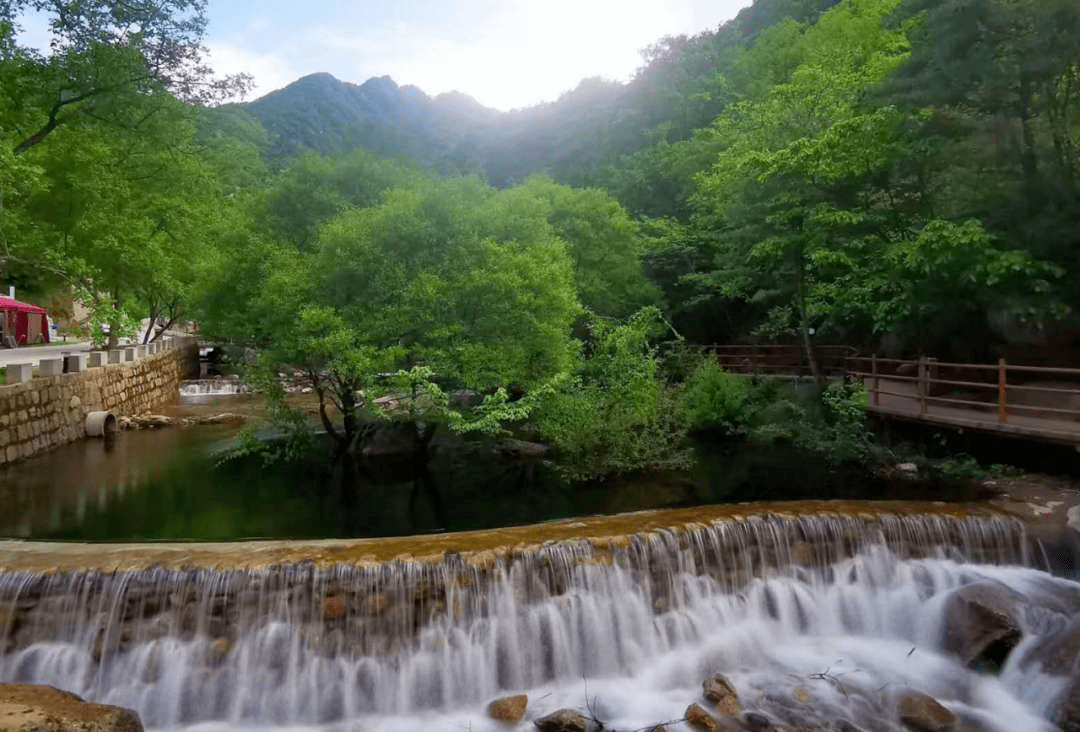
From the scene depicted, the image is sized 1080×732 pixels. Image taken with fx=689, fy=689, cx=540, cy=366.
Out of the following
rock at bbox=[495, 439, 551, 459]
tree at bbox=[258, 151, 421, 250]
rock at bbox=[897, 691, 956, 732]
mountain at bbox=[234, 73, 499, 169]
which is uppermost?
mountain at bbox=[234, 73, 499, 169]

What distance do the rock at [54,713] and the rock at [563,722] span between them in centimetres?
373

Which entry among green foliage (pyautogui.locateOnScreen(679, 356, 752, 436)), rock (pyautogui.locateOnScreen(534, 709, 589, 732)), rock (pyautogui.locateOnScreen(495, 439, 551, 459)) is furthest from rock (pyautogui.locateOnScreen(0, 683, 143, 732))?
green foliage (pyautogui.locateOnScreen(679, 356, 752, 436))

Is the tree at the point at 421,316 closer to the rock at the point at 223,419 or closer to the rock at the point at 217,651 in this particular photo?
the rock at the point at 217,651

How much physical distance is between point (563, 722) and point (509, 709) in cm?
72

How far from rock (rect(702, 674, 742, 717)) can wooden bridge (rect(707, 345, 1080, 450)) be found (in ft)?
24.0

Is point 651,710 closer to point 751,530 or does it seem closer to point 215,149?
point 751,530

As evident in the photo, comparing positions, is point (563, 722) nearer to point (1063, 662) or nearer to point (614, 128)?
point (1063, 662)

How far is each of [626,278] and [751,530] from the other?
1647 cm

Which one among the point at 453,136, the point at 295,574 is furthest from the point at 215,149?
the point at 453,136

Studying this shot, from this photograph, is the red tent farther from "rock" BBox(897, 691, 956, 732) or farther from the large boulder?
the large boulder

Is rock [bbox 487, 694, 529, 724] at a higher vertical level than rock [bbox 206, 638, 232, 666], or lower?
lower

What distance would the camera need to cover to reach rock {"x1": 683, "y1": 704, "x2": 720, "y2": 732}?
275 inches

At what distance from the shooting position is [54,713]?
18.4 feet

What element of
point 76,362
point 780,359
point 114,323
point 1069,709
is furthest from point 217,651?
point 780,359
